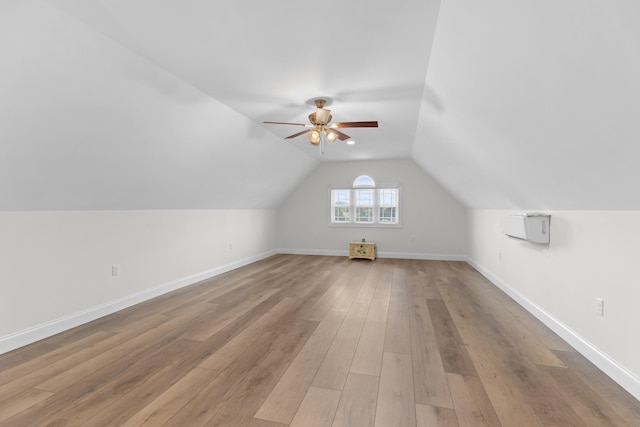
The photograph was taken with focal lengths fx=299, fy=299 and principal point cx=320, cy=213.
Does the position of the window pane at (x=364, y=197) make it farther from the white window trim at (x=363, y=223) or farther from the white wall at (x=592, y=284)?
the white wall at (x=592, y=284)

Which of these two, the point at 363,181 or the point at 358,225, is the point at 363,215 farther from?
the point at 363,181

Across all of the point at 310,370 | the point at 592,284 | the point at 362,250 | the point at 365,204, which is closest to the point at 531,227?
the point at 592,284

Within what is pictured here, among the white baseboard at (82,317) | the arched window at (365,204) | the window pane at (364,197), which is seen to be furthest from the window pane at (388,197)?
the white baseboard at (82,317)

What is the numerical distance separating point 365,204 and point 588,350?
5.48 metres

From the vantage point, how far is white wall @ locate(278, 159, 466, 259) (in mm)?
6973

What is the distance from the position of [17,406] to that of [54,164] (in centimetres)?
179

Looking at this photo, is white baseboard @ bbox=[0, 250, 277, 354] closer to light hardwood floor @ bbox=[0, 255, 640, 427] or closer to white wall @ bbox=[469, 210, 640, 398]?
light hardwood floor @ bbox=[0, 255, 640, 427]

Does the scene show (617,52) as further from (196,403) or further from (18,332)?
(18,332)

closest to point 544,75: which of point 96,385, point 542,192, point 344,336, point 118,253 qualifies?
point 542,192

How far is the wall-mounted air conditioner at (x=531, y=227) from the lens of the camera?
10.2 ft

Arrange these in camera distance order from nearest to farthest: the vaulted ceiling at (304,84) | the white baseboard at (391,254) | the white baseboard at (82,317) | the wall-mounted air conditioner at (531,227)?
the vaulted ceiling at (304,84), the white baseboard at (82,317), the wall-mounted air conditioner at (531,227), the white baseboard at (391,254)

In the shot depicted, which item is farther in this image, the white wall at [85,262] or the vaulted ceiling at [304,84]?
the white wall at [85,262]

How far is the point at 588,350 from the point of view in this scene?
2.36 metres

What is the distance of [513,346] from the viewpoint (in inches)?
101
